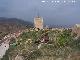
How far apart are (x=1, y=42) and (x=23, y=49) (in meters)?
15.5

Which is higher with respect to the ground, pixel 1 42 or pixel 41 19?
pixel 41 19

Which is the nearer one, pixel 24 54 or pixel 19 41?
pixel 24 54

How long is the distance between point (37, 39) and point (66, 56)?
818 centimetres

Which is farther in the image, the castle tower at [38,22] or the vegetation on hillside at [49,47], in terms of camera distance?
the castle tower at [38,22]

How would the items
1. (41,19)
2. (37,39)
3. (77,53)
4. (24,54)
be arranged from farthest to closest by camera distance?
(41,19) → (37,39) → (24,54) → (77,53)

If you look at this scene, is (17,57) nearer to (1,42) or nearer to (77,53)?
(77,53)

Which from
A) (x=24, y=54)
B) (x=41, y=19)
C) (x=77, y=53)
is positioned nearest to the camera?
(x=77, y=53)

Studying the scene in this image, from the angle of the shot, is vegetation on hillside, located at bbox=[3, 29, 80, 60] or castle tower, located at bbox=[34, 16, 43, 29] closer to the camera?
vegetation on hillside, located at bbox=[3, 29, 80, 60]

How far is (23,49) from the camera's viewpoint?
141 feet

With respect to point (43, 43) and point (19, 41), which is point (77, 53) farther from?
point (19, 41)

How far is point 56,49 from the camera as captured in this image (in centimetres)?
4066

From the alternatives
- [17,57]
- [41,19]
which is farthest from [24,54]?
[41,19]

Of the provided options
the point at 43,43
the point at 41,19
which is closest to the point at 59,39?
the point at 43,43

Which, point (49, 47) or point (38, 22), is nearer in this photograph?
point (49, 47)
